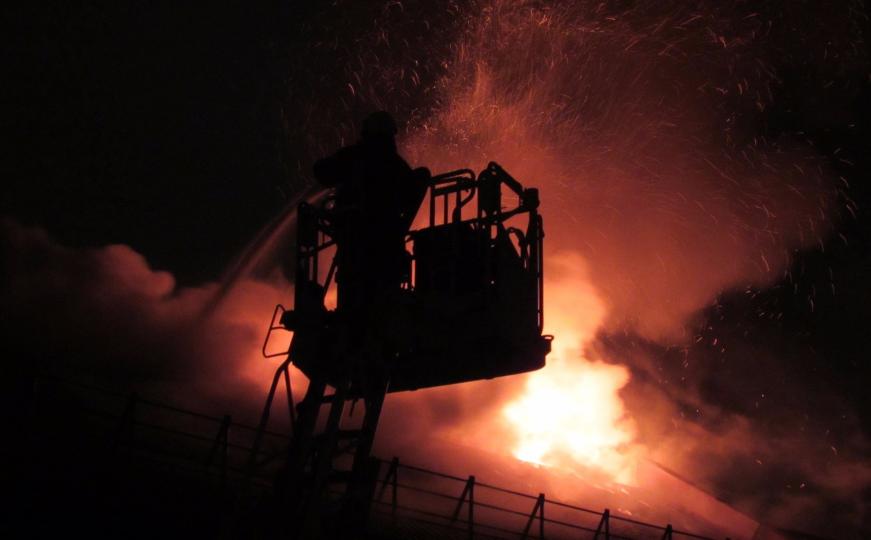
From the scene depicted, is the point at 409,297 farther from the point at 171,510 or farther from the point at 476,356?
the point at 171,510

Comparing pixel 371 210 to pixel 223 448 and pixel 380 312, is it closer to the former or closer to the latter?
pixel 380 312

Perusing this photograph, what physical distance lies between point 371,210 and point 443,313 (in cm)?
150

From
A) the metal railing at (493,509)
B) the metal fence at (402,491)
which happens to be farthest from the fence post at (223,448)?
the metal railing at (493,509)

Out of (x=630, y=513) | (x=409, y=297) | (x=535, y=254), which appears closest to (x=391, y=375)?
(x=409, y=297)

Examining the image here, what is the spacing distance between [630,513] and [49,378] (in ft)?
119

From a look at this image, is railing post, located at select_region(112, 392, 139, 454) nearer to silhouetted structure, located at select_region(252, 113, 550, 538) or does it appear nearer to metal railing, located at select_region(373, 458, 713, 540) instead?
silhouetted structure, located at select_region(252, 113, 550, 538)

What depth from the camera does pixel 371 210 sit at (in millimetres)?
10438

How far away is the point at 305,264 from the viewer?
437 inches

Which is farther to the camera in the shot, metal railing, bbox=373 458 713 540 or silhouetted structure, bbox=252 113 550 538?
metal railing, bbox=373 458 713 540

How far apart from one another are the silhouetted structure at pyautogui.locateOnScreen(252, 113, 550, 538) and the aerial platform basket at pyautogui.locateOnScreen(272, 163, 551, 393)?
0.05 ft

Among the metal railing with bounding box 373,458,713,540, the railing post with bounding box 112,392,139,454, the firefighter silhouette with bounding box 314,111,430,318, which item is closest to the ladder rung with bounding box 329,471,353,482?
the firefighter silhouette with bounding box 314,111,430,318

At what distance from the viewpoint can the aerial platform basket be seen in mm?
10070

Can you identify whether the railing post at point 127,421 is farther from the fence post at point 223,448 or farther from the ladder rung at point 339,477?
the ladder rung at point 339,477

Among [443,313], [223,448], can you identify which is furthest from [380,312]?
[223,448]
